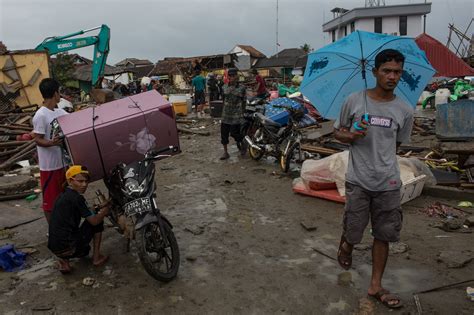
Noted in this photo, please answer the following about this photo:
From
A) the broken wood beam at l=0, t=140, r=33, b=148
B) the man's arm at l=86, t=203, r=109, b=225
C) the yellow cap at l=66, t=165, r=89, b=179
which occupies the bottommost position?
the broken wood beam at l=0, t=140, r=33, b=148

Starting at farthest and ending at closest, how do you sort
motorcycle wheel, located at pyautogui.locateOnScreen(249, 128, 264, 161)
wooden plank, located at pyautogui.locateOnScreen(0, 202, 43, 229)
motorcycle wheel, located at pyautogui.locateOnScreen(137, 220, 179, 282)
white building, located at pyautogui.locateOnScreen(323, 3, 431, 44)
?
white building, located at pyautogui.locateOnScreen(323, 3, 431, 44) → motorcycle wheel, located at pyautogui.locateOnScreen(249, 128, 264, 161) → wooden plank, located at pyautogui.locateOnScreen(0, 202, 43, 229) → motorcycle wheel, located at pyautogui.locateOnScreen(137, 220, 179, 282)

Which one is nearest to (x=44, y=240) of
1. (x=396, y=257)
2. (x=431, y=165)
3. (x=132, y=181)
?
(x=132, y=181)

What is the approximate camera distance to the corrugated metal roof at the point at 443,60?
14.6 m

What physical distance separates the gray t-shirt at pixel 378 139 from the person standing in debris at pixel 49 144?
2.80 meters

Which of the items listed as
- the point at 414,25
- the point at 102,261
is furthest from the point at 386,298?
the point at 414,25

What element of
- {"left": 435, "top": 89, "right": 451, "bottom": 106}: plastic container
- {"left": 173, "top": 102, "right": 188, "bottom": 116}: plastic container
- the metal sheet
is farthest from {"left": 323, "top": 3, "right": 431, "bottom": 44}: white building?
the metal sheet

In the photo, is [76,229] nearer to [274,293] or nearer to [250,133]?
[274,293]

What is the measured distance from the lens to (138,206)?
3672mm

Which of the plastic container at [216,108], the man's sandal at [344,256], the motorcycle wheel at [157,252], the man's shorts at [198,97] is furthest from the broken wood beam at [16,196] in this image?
the man's shorts at [198,97]

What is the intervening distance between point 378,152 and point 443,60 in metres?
13.9

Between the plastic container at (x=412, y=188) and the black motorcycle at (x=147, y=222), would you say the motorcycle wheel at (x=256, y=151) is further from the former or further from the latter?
the black motorcycle at (x=147, y=222)

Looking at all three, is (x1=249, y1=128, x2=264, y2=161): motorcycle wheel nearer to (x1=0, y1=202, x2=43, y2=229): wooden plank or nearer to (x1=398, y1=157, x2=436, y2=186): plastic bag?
(x1=398, y1=157, x2=436, y2=186): plastic bag

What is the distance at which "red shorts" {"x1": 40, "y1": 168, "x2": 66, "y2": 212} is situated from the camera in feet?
14.5

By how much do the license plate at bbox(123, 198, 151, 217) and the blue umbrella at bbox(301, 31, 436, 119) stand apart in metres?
2.36
